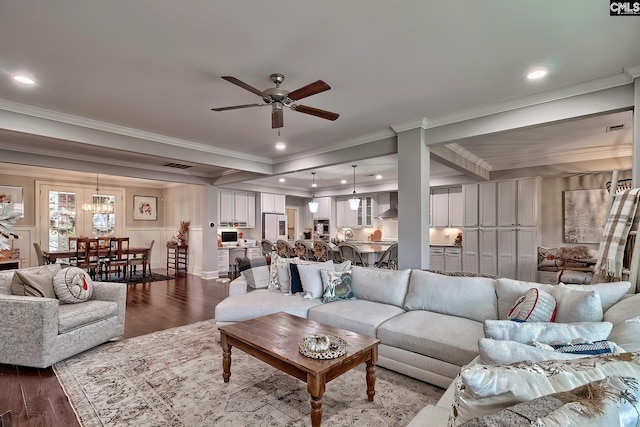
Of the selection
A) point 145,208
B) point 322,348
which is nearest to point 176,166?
point 145,208

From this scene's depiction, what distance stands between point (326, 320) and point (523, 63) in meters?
2.92

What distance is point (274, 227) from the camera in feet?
31.3

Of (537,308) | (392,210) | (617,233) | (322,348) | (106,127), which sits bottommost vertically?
(322,348)

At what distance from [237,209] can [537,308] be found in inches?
302

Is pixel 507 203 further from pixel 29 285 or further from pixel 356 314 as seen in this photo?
pixel 29 285

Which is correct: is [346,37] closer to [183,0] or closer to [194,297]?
[183,0]

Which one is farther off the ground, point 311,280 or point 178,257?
point 311,280

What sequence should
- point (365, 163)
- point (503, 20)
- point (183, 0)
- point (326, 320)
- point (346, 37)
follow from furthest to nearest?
point (365, 163), point (326, 320), point (346, 37), point (503, 20), point (183, 0)

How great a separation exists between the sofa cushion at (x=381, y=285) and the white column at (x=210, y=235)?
5.01 meters

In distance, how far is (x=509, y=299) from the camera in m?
2.65

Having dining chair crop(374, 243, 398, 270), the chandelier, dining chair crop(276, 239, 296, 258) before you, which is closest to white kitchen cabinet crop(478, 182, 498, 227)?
dining chair crop(374, 243, 398, 270)

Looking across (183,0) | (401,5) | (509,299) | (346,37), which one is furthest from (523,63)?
(183,0)

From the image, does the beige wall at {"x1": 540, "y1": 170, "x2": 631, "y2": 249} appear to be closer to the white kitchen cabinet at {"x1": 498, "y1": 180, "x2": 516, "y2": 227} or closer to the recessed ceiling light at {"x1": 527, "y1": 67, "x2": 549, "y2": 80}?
the white kitchen cabinet at {"x1": 498, "y1": 180, "x2": 516, "y2": 227}

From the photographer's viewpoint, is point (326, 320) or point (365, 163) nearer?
point (326, 320)
